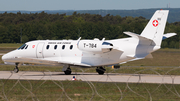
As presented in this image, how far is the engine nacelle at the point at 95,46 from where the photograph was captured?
29.6 metres

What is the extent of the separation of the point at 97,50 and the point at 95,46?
0.40 meters

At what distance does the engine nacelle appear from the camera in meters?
29.6

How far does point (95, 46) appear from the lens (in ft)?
98.0

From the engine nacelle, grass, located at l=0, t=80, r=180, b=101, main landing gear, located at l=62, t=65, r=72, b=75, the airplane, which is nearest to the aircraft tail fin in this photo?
the airplane

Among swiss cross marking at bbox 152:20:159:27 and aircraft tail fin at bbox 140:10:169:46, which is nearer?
aircraft tail fin at bbox 140:10:169:46

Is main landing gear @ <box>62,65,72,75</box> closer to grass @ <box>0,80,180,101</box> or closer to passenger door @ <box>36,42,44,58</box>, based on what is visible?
passenger door @ <box>36,42,44,58</box>

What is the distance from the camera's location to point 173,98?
17672mm

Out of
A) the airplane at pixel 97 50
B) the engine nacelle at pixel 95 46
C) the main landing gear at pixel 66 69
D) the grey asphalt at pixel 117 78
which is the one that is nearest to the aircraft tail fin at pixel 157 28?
the airplane at pixel 97 50

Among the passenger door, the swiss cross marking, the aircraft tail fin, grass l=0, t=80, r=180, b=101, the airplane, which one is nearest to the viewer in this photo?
grass l=0, t=80, r=180, b=101

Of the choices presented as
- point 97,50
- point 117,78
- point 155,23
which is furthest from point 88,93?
point 155,23

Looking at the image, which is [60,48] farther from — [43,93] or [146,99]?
[146,99]

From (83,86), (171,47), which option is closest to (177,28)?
(171,47)

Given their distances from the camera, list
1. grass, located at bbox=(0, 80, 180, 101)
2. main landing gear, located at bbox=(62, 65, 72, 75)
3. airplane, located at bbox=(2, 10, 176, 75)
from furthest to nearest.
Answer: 1. main landing gear, located at bbox=(62, 65, 72, 75)
2. airplane, located at bbox=(2, 10, 176, 75)
3. grass, located at bbox=(0, 80, 180, 101)

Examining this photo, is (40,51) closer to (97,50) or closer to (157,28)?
(97,50)
